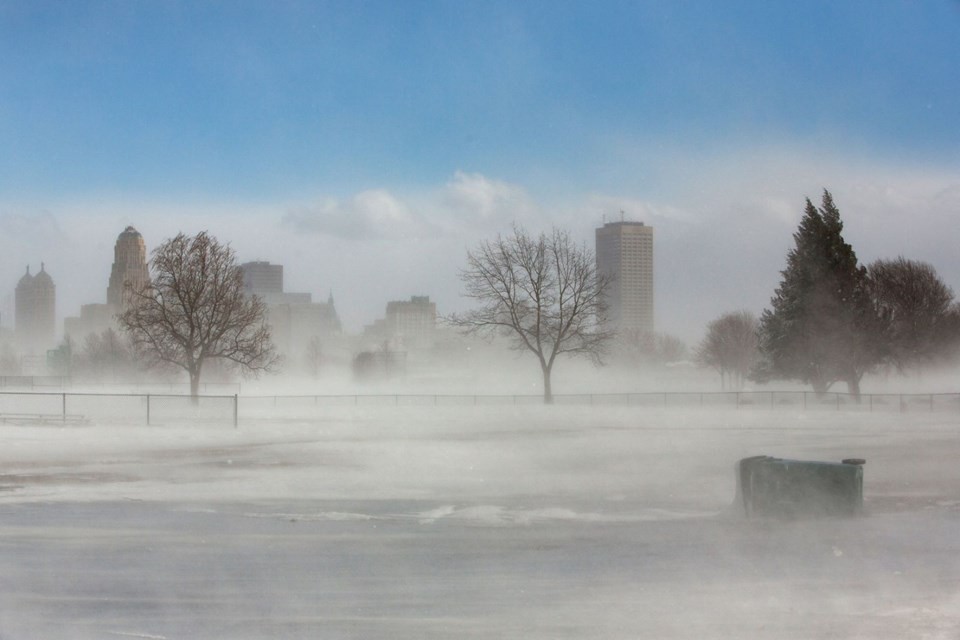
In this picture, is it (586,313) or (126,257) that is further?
(126,257)

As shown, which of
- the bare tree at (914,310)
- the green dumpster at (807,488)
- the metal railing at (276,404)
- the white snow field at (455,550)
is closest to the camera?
the white snow field at (455,550)

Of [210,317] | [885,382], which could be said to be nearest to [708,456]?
[210,317]

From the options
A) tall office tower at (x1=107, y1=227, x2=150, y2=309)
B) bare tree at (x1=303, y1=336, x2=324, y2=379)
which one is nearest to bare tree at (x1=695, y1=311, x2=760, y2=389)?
bare tree at (x1=303, y1=336, x2=324, y2=379)

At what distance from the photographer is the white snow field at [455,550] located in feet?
28.5

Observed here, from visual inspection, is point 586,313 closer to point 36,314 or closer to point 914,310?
point 914,310

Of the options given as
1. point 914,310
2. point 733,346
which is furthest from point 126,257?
point 914,310

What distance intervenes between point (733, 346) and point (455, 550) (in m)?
98.0

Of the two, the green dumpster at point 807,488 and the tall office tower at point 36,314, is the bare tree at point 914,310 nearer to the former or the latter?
the green dumpster at point 807,488

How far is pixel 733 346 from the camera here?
106312mm

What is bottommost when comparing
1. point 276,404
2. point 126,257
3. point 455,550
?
point 455,550

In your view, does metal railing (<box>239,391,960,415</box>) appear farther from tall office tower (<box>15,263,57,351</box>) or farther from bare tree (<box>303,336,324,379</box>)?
tall office tower (<box>15,263,57,351</box>)

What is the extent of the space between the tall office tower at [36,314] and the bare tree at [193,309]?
154m

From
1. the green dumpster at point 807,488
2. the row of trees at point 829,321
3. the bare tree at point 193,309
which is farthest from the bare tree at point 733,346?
the green dumpster at point 807,488

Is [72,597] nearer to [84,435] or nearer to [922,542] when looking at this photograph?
[922,542]
